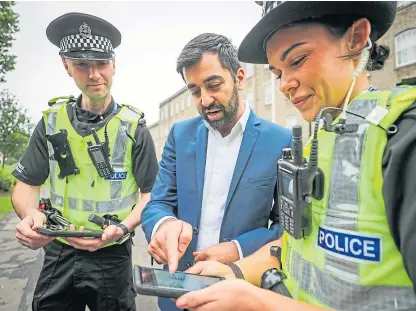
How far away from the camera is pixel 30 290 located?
4.84m

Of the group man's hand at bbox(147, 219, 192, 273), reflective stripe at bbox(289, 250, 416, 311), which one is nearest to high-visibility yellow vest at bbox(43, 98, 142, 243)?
man's hand at bbox(147, 219, 192, 273)

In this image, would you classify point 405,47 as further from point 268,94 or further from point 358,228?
point 358,228

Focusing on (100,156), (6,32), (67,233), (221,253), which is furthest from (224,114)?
(6,32)

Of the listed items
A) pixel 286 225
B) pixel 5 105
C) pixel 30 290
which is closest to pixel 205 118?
pixel 286 225

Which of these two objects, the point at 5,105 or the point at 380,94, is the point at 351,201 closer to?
the point at 380,94

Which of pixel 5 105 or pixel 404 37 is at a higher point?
pixel 404 37

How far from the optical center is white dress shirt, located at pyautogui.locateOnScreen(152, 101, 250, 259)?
6.20 ft

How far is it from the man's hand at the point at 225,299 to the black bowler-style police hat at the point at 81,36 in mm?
2048

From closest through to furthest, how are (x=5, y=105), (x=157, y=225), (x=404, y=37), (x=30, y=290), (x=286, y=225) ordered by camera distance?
(x=286, y=225), (x=157, y=225), (x=30, y=290), (x=404, y=37), (x=5, y=105)

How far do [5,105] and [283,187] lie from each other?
23.4m

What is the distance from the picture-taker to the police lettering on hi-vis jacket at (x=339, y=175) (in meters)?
0.83

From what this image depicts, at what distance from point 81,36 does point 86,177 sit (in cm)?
111

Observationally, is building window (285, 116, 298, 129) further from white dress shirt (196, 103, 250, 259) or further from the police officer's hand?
the police officer's hand

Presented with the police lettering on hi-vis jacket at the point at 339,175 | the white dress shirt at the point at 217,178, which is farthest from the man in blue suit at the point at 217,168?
the police lettering on hi-vis jacket at the point at 339,175
